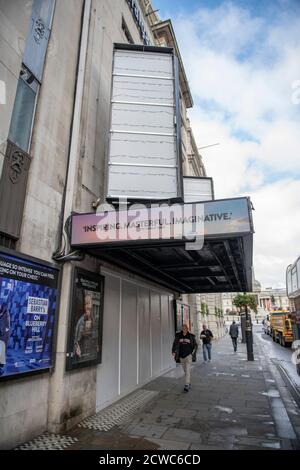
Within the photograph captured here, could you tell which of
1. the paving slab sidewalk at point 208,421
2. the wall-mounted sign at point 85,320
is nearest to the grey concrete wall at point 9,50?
the wall-mounted sign at point 85,320

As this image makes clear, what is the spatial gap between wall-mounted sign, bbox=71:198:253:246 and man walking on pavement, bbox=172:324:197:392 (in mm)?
4607

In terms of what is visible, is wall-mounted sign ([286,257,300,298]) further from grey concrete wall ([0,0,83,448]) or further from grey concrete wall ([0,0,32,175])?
grey concrete wall ([0,0,32,175])

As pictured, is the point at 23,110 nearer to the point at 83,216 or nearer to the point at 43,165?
the point at 43,165

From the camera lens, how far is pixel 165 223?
18.1 feet

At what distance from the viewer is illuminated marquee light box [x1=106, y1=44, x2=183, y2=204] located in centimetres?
767

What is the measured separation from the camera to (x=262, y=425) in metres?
5.84

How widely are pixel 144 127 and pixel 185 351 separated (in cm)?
631

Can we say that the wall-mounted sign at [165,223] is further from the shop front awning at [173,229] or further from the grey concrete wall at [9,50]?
the grey concrete wall at [9,50]

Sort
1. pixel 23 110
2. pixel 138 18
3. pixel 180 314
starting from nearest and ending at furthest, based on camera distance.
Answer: pixel 23 110
pixel 138 18
pixel 180 314

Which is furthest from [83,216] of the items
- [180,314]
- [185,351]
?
[180,314]

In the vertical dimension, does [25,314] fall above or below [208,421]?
above

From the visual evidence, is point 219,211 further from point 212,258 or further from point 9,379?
point 9,379

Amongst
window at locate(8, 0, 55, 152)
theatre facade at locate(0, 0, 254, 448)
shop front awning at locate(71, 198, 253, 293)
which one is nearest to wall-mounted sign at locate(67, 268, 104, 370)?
theatre facade at locate(0, 0, 254, 448)

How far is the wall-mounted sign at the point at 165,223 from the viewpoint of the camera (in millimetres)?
5199
